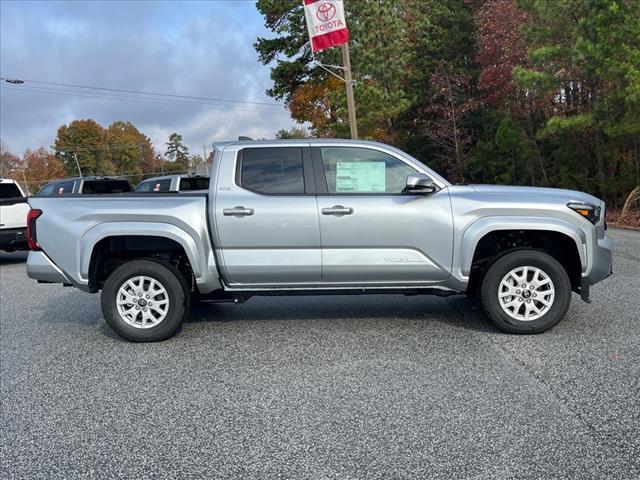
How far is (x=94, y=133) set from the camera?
108750 millimetres

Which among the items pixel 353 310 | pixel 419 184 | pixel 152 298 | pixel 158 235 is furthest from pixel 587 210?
pixel 152 298

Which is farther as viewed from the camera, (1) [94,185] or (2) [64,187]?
(2) [64,187]

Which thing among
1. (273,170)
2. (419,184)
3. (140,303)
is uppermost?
(273,170)

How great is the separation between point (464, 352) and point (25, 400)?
355cm

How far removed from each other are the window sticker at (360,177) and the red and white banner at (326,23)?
11.9m

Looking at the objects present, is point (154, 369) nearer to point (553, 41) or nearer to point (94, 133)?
point (553, 41)

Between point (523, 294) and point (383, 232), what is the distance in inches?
56.7

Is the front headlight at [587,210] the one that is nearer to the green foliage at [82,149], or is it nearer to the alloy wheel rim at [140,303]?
the alloy wheel rim at [140,303]

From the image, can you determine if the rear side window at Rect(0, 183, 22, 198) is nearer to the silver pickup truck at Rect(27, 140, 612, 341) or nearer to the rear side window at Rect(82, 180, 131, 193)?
the rear side window at Rect(82, 180, 131, 193)

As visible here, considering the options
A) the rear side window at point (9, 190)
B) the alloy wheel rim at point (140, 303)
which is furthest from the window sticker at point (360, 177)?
the rear side window at point (9, 190)

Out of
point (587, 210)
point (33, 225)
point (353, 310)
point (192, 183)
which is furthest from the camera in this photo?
point (192, 183)

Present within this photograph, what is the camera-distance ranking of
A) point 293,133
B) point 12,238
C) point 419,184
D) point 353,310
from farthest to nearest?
point 293,133 → point 12,238 → point 353,310 → point 419,184

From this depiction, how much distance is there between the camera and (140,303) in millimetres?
5168

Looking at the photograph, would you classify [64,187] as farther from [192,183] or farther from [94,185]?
[192,183]
